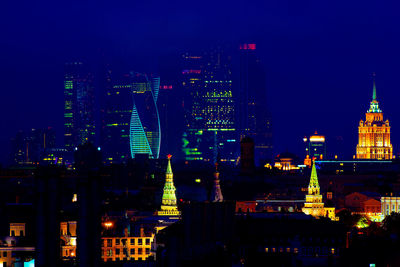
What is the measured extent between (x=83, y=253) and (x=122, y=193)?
297ft

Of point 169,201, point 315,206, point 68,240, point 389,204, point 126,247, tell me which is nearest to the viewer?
point 68,240

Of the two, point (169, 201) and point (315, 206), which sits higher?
point (169, 201)

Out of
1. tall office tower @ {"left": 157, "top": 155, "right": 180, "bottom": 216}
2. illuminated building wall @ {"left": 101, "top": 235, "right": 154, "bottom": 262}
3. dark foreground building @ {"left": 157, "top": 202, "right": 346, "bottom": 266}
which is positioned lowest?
illuminated building wall @ {"left": 101, "top": 235, "right": 154, "bottom": 262}

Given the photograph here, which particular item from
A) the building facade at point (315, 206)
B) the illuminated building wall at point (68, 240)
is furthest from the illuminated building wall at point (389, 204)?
the illuminated building wall at point (68, 240)

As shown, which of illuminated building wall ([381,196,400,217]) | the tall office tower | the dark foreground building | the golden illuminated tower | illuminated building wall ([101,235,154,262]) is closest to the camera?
the dark foreground building

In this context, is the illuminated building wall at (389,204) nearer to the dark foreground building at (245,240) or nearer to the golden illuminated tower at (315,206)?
the golden illuminated tower at (315,206)

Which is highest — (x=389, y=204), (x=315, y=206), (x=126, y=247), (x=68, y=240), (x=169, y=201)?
(x=169, y=201)

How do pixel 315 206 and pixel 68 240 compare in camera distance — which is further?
pixel 315 206

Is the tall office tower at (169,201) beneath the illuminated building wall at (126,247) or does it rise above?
above

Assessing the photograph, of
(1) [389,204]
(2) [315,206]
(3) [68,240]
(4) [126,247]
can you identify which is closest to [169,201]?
(2) [315,206]

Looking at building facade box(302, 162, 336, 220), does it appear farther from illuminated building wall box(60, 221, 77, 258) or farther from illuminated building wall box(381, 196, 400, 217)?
illuminated building wall box(60, 221, 77, 258)

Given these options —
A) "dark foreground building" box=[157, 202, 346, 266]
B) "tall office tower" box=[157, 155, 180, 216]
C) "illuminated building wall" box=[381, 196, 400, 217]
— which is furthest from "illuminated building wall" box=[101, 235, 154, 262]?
"illuminated building wall" box=[381, 196, 400, 217]

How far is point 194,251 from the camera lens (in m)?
61.7

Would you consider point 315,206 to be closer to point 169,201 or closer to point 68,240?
point 169,201
